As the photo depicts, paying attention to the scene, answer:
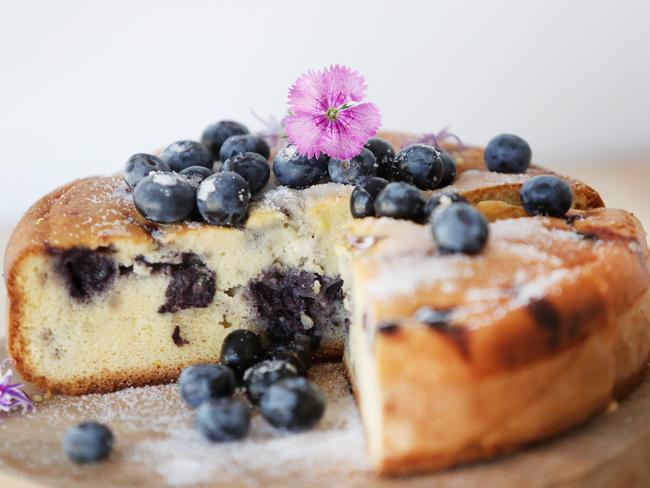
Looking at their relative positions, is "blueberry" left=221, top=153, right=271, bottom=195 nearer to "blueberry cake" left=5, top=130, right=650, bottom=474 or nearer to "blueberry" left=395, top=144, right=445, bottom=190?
"blueberry cake" left=5, top=130, right=650, bottom=474

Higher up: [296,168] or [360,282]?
[296,168]

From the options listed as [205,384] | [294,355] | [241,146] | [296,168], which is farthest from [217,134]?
[205,384]

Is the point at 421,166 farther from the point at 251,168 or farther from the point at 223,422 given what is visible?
the point at 223,422

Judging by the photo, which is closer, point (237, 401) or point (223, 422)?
point (223, 422)

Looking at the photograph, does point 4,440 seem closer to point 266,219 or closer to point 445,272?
point 266,219

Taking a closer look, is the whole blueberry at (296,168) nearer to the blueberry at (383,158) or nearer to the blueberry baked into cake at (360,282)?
the blueberry baked into cake at (360,282)

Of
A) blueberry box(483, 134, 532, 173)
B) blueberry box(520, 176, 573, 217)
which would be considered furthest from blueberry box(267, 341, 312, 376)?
blueberry box(483, 134, 532, 173)
